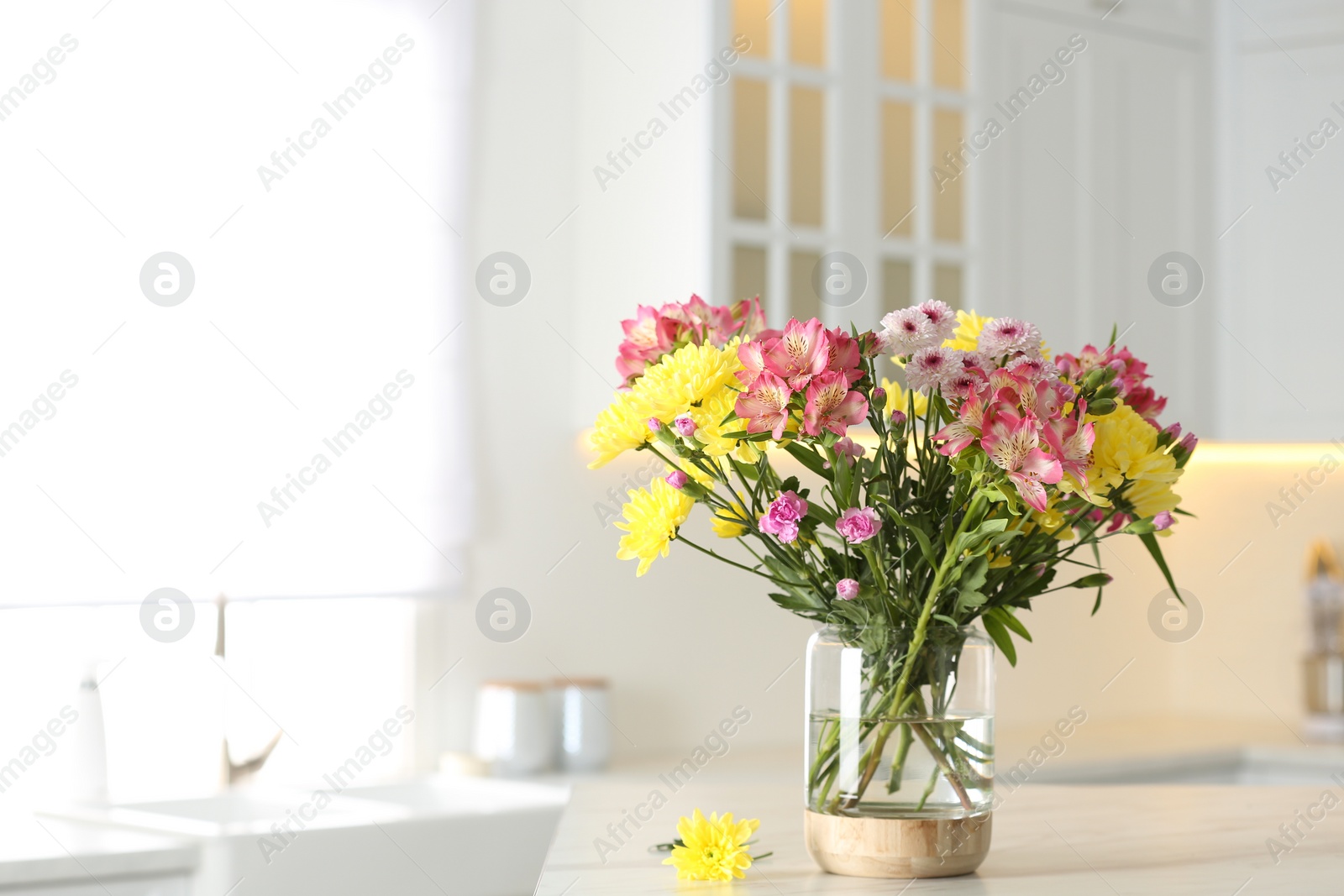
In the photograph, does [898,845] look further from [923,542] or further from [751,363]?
[751,363]

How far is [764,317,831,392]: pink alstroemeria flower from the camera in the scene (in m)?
1.11

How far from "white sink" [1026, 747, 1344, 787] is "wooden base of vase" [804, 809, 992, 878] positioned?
1617mm

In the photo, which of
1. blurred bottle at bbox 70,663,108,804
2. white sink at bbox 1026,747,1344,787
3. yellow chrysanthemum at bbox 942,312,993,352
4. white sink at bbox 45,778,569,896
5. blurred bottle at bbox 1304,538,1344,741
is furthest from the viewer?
blurred bottle at bbox 1304,538,1344,741

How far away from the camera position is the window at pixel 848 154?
103 inches

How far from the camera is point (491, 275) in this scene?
2707 mm

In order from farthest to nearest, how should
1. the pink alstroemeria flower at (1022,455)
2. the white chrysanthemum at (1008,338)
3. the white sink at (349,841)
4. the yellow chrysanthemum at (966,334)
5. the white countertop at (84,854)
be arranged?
the white sink at (349,841) → the white countertop at (84,854) → the yellow chrysanthemum at (966,334) → the white chrysanthemum at (1008,338) → the pink alstroemeria flower at (1022,455)

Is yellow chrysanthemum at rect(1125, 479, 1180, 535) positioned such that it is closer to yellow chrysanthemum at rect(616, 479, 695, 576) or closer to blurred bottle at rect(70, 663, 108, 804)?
yellow chrysanthemum at rect(616, 479, 695, 576)

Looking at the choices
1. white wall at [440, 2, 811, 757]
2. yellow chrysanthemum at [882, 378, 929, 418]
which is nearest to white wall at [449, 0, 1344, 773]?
white wall at [440, 2, 811, 757]

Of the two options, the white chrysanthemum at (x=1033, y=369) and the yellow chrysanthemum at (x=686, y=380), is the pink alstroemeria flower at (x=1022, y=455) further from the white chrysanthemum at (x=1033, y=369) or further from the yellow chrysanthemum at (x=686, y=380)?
the yellow chrysanthemum at (x=686, y=380)

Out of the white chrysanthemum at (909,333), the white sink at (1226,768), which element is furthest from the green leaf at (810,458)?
the white sink at (1226,768)

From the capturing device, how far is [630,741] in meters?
2.81

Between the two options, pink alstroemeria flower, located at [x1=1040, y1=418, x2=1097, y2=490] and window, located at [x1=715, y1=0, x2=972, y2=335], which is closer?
pink alstroemeria flower, located at [x1=1040, y1=418, x2=1097, y2=490]

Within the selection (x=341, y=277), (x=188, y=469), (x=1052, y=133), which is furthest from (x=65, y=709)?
(x=1052, y=133)

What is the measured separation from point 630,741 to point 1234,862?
5.37 ft
